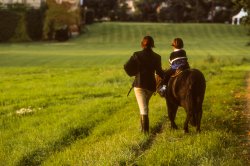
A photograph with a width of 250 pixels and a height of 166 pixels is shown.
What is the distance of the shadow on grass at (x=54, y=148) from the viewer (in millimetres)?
10328

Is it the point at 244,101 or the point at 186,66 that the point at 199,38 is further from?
the point at 186,66

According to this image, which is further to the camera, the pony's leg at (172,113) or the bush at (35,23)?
the bush at (35,23)

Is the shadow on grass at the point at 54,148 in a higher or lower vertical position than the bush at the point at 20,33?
higher

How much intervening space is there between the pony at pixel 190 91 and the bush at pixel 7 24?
63.4 metres

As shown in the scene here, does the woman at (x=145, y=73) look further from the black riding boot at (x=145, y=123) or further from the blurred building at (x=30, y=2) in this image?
the blurred building at (x=30, y=2)

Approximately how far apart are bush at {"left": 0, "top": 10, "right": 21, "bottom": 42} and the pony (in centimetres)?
6340

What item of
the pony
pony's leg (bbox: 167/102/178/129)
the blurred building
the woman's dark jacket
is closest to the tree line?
the blurred building

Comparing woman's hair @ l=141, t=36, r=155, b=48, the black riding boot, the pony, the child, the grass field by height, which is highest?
woman's hair @ l=141, t=36, r=155, b=48

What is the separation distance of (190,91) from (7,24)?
65172 mm

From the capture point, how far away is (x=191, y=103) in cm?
1155

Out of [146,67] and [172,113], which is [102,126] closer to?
[172,113]

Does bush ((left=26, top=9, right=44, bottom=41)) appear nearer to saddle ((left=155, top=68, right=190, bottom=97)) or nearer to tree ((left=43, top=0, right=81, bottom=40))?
tree ((left=43, top=0, right=81, bottom=40))

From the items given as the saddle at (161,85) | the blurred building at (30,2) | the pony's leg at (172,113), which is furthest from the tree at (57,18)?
the pony's leg at (172,113)

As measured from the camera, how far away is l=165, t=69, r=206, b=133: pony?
11.6 metres
